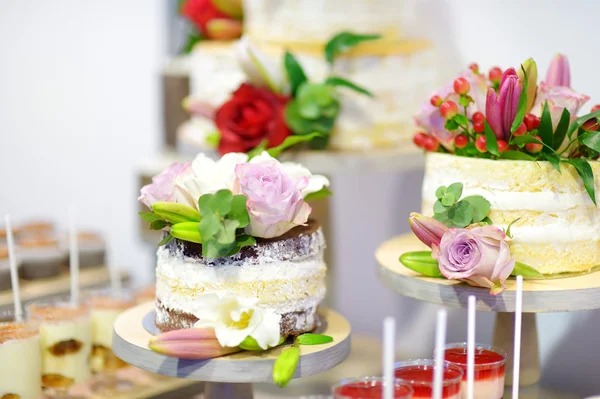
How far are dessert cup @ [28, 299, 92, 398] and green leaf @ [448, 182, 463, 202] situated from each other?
86 centimetres

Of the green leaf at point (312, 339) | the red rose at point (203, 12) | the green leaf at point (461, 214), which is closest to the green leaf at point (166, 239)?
the green leaf at point (312, 339)

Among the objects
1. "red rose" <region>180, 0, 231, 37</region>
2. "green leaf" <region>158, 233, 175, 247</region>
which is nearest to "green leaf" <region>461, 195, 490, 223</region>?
"green leaf" <region>158, 233, 175, 247</region>

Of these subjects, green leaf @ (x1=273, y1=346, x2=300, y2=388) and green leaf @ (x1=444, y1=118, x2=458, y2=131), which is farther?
green leaf @ (x1=444, y1=118, x2=458, y2=131)

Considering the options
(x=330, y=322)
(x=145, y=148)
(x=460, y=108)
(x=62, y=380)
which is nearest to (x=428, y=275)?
(x=330, y=322)

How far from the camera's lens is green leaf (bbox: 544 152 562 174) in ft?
4.73

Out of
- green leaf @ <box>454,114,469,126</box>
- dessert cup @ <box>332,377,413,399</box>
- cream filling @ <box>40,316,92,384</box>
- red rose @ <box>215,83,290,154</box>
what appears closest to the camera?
dessert cup @ <box>332,377,413,399</box>

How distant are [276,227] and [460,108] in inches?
16.9

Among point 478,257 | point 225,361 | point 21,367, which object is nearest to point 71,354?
point 21,367

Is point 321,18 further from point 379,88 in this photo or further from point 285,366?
point 285,366

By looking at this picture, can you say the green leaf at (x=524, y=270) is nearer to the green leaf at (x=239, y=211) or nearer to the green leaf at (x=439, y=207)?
the green leaf at (x=439, y=207)

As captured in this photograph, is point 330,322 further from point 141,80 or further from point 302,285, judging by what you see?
point 141,80

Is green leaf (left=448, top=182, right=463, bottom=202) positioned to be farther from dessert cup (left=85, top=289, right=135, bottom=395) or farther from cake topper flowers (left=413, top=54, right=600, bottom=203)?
dessert cup (left=85, top=289, right=135, bottom=395)

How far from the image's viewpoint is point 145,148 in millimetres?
3639

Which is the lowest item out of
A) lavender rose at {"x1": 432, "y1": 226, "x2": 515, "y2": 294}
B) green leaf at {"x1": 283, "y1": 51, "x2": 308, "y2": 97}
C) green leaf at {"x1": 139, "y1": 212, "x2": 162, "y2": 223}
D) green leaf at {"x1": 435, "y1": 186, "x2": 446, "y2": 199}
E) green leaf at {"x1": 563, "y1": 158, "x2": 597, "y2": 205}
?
lavender rose at {"x1": 432, "y1": 226, "x2": 515, "y2": 294}
